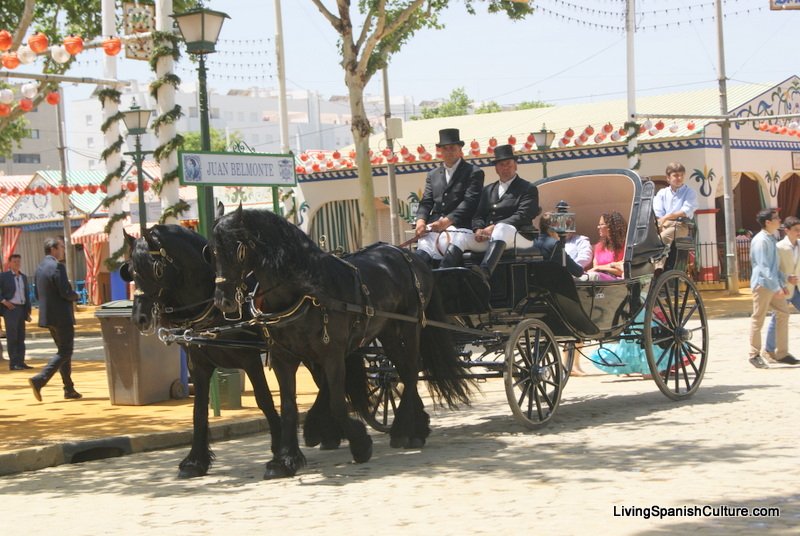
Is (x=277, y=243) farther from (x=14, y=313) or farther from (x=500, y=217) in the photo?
(x=14, y=313)

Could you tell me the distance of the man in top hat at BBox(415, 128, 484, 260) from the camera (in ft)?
34.3

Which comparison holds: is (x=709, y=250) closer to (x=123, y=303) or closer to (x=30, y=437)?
(x=123, y=303)

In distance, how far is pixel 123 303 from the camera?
13.5 metres

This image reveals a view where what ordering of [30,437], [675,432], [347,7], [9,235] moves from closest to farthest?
[675,432]
[30,437]
[347,7]
[9,235]

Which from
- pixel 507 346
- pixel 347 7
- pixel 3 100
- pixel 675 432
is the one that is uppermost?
pixel 347 7

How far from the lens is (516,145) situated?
101 feet

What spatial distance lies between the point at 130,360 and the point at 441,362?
4.79 metres

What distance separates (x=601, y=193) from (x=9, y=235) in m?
35.6

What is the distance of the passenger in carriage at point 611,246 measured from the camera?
38.3 feet

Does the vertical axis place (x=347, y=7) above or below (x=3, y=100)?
above

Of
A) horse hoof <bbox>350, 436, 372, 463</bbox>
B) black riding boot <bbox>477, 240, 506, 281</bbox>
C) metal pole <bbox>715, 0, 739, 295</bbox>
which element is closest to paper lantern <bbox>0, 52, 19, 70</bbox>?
black riding boot <bbox>477, 240, 506, 281</bbox>

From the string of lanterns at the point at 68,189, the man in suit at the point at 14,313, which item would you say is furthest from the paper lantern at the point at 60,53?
the string of lanterns at the point at 68,189

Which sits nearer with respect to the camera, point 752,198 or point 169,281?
point 169,281

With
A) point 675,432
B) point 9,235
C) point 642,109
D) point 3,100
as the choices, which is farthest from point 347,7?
point 9,235
